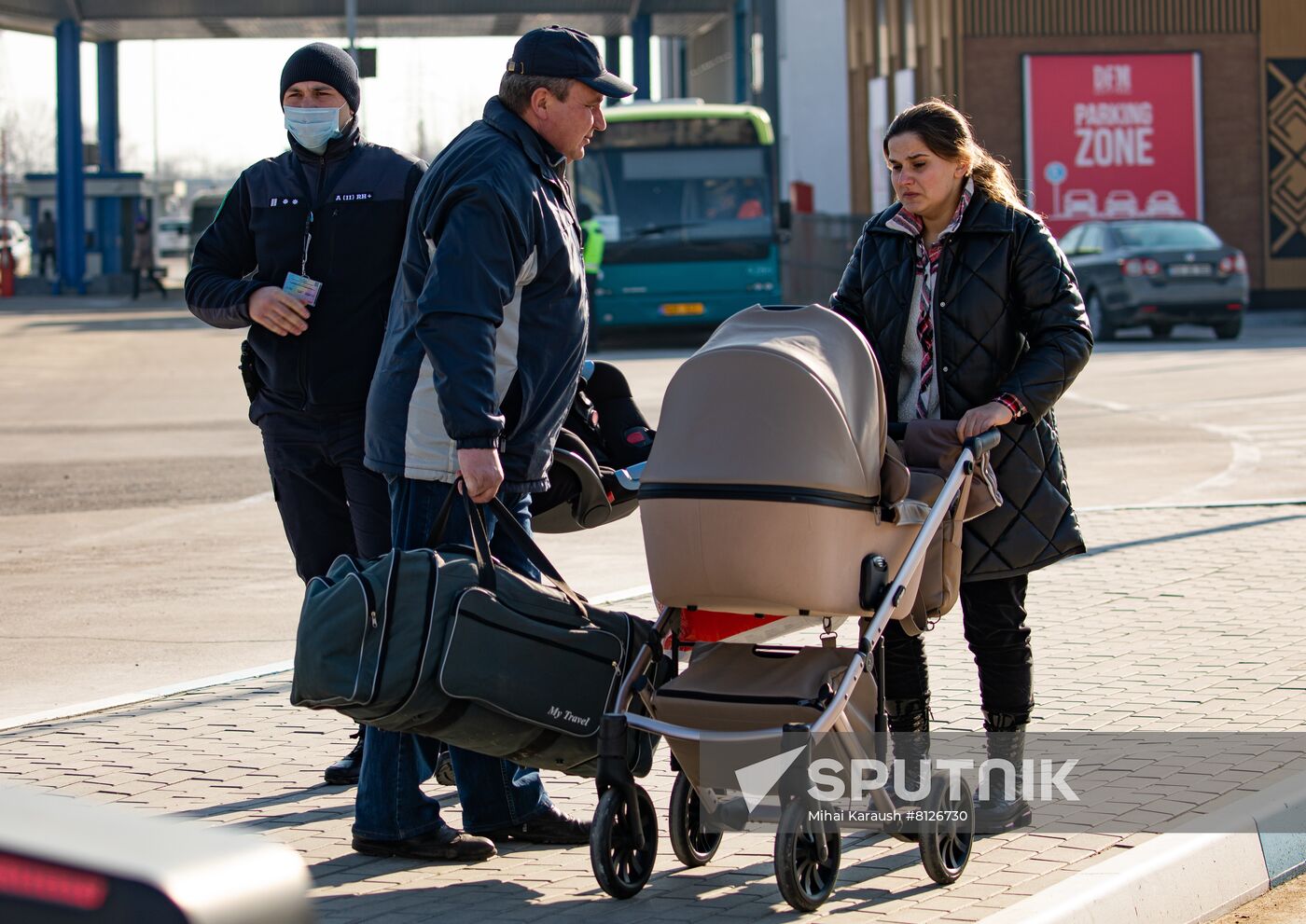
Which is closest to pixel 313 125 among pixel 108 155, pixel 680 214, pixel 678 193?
pixel 680 214

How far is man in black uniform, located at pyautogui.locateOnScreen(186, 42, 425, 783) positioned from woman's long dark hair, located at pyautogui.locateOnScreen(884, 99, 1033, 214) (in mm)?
1402

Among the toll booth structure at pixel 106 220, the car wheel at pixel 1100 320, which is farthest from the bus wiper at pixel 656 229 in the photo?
the toll booth structure at pixel 106 220

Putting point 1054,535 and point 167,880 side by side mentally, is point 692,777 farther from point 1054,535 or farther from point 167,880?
point 167,880

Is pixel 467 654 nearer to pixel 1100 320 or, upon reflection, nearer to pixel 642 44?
pixel 1100 320

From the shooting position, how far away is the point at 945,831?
4.42 m

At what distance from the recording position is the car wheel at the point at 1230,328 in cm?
2627

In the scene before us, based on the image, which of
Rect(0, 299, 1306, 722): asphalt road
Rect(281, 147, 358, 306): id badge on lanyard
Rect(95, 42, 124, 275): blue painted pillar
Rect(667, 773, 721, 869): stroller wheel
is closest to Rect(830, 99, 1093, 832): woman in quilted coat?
Rect(667, 773, 721, 869): stroller wheel

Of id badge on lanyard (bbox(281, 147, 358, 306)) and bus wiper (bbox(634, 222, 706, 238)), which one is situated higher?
bus wiper (bbox(634, 222, 706, 238))

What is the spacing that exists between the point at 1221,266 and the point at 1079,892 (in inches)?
887

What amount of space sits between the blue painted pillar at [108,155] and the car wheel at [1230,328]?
31.0 m

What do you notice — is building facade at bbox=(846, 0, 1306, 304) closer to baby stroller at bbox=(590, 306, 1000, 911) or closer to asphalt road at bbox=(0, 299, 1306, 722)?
asphalt road at bbox=(0, 299, 1306, 722)

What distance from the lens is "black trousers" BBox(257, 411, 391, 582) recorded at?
17.5 ft

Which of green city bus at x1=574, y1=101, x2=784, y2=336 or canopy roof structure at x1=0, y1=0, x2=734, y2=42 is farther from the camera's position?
canopy roof structure at x1=0, y1=0, x2=734, y2=42

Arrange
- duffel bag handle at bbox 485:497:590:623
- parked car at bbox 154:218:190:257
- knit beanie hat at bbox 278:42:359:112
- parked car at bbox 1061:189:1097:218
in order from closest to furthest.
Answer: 1. duffel bag handle at bbox 485:497:590:623
2. knit beanie hat at bbox 278:42:359:112
3. parked car at bbox 1061:189:1097:218
4. parked car at bbox 154:218:190:257
